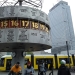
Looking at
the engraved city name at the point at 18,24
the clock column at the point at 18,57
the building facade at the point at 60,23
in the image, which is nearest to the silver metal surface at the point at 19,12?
the engraved city name at the point at 18,24

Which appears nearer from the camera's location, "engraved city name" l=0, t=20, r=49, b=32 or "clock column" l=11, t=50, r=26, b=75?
"engraved city name" l=0, t=20, r=49, b=32

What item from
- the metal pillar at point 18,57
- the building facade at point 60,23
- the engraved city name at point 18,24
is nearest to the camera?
the engraved city name at point 18,24

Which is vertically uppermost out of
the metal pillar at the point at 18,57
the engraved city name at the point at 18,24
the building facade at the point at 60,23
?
the building facade at the point at 60,23

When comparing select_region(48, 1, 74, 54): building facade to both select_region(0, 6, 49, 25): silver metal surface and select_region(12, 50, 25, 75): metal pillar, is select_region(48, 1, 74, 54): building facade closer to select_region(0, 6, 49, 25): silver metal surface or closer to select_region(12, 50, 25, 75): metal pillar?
select_region(12, 50, 25, 75): metal pillar

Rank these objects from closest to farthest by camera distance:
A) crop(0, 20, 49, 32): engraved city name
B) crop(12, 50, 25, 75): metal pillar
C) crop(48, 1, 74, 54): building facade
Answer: crop(0, 20, 49, 32): engraved city name
crop(12, 50, 25, 75): metal pillar
crop(48, 1, 74, 54): building facade

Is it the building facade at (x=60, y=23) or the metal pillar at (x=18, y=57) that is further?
the building facade at (x=60, y=23)

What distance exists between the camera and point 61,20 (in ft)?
327

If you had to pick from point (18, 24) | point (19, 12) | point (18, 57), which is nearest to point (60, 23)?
point (18, 57)

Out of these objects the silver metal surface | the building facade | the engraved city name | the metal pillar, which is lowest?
the metal pillar

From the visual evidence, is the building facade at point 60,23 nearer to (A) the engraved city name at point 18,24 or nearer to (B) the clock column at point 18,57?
(B) the clock column at point 18,57

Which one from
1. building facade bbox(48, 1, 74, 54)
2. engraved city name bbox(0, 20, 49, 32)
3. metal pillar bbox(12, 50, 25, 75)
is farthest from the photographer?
building facade bbox(48, 1, 74, 54)

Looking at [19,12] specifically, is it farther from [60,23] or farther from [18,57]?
[60,23]

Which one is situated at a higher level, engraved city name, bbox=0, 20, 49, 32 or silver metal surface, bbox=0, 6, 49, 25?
silver metal surface, bbox=0, 6, 49, 25

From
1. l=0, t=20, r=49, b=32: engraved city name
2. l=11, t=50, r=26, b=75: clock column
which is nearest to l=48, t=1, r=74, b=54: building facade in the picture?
l=11, t=50, r=26, b=75: clock column
